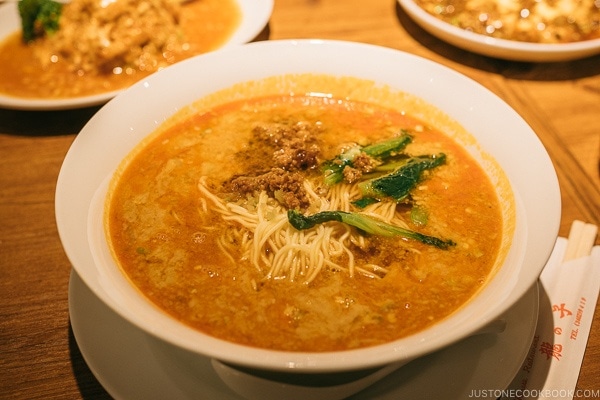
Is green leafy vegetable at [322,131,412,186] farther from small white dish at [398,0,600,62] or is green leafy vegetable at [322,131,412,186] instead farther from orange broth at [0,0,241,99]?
orange broth at [0,0,241,99]

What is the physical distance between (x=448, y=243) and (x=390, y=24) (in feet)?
7.78

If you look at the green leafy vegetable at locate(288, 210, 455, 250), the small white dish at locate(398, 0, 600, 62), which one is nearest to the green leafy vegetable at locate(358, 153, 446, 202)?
the green leafy vegetable at locate(288, 210, 455, 250)

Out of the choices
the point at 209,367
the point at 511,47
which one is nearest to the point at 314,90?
the point at 511,47

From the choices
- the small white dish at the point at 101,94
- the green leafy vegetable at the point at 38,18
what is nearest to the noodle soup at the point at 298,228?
the small white dish at the point at 101,94

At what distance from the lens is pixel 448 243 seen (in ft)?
6.40

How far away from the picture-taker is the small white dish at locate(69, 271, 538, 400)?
1619 millimetres

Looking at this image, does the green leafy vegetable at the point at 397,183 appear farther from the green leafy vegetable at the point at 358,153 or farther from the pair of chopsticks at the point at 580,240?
the pair of chopsticks at the point at 580,240

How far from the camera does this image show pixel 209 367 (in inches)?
66.6

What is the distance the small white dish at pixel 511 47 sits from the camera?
3.15 meters

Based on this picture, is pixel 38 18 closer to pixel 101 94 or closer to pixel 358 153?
pixel 101 94

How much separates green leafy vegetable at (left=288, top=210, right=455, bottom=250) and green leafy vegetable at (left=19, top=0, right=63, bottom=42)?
8.83ft

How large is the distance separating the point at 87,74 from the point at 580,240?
298 centimetres

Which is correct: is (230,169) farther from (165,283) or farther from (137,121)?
(165,283)

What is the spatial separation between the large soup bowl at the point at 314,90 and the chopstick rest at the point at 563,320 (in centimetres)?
36
